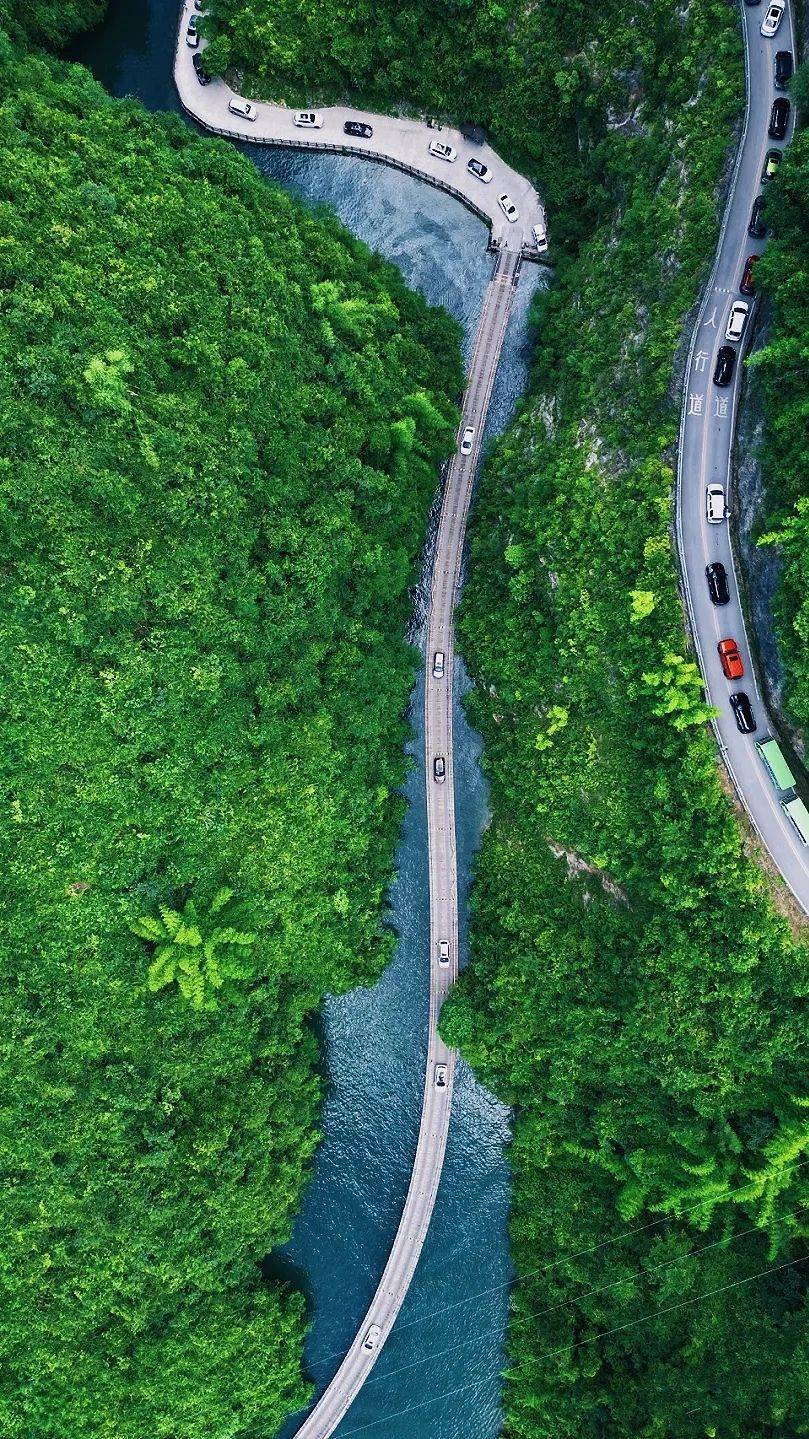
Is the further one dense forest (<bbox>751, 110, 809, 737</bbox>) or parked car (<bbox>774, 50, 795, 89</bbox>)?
parked car (<bbox>774, 50, 795, 89</bbox>)

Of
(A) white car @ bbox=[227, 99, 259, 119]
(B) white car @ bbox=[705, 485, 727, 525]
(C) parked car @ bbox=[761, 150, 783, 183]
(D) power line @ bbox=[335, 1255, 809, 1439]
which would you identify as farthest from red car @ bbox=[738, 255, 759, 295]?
(D) power line @ bbox=[335, 1255, 809, 1439]

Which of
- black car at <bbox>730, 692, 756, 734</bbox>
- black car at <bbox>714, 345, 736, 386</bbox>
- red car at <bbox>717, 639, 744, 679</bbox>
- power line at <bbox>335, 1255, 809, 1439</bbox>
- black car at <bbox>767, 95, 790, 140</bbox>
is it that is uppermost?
black car at <bbox>767, 95, 790, 140</bbox>

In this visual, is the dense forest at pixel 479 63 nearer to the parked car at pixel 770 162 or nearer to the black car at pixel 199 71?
the black car at pixel 199 71

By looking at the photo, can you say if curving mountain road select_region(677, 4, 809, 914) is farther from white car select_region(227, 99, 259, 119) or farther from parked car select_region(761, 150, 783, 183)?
white car select_region(227, 99, 259, 119)

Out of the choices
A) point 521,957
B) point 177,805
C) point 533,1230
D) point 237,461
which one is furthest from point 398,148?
point 533,1230

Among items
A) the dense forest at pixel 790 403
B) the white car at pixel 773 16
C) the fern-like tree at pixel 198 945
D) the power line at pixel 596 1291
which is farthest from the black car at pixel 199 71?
the power line at pixel 596 1291
